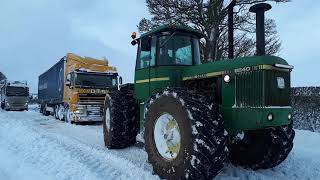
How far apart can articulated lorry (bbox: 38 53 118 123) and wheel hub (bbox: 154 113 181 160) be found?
9527mm

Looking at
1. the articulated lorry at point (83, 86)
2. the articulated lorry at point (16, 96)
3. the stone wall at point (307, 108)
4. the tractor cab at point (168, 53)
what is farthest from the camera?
the articulated lorry at point (16, 96)

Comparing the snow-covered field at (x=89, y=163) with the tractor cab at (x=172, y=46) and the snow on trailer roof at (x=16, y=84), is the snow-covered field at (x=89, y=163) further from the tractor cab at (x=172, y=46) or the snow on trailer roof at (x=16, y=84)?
the snow on trailer roof at (x=16, y=84)

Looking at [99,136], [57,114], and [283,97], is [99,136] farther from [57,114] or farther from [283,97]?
[57,114]

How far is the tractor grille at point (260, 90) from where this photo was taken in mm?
5684

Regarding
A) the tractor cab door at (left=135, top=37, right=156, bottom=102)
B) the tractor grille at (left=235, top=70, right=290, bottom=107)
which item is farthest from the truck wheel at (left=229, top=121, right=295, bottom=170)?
the tractor cab door at (left=135, top=37, right=156, bottom=102)

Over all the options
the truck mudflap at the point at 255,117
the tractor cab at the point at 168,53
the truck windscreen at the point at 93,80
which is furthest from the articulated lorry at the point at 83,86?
the truck mudflap at the point at 255,117

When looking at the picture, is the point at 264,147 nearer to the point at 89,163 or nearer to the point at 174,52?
the point at 174,52

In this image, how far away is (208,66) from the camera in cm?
664

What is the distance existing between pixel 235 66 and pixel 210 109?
813mm

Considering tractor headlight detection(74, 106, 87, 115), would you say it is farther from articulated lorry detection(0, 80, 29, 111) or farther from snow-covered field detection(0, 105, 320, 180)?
articulated lorry detection(0, 80, 29, 111)

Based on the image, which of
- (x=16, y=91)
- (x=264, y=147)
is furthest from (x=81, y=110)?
(x=16, y=91)

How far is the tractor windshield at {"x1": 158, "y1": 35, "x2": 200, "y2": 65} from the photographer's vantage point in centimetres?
768

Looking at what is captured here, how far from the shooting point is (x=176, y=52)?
773 centimetres

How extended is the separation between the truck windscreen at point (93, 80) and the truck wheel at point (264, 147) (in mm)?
11369
